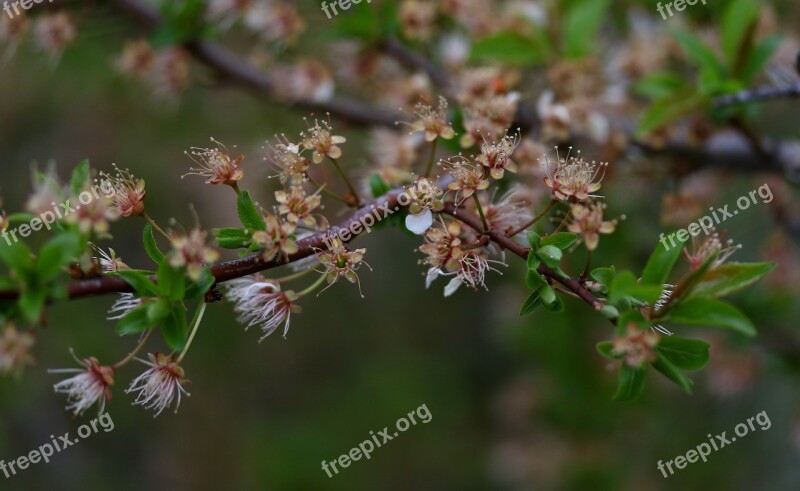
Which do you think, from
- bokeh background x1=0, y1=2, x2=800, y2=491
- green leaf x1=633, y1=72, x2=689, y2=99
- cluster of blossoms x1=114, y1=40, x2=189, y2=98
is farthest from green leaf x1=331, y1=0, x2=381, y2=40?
bokeh background x1=0, y1=2, x2=800, y2=491

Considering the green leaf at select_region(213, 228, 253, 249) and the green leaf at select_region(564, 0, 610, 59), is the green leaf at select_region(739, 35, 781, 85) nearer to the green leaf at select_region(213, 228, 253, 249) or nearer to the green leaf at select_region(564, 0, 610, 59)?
the green leaf at select_region(564, 0, 610, 59)

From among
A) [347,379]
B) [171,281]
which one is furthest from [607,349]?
[347,379]

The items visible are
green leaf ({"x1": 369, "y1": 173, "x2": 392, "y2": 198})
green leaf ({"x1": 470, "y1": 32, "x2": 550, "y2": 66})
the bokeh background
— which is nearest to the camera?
green leaf ({"x1": 369, "y1": 173, "x2": 392, "y2": 198})

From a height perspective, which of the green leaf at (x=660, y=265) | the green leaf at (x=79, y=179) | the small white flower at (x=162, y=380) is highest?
the green leaf at (x=79, y=179)

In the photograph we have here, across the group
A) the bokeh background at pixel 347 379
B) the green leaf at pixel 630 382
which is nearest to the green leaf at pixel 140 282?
the green leaf at pixel 630 382

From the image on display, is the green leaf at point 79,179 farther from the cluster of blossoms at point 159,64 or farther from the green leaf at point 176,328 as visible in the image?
the cluster of blossoms at point 159,64

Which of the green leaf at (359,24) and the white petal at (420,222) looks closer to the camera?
the white petal at (420,222)

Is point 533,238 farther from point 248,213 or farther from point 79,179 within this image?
point 79,179
